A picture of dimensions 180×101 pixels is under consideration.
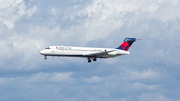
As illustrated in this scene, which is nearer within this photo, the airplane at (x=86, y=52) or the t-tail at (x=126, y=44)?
the airplane at (x=86, y=52)

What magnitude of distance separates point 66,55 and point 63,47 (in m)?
3.44

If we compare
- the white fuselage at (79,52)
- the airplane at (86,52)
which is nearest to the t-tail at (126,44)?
the airplane at (86,52)

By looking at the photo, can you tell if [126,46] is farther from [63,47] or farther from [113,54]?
[63,47]

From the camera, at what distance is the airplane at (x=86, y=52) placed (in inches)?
4682

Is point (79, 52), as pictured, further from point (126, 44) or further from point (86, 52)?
point (126, 44)

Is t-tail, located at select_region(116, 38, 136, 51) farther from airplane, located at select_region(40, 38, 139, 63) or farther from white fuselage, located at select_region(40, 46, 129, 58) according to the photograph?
white fuselage, located at select_region(40, 46, 129, 58)

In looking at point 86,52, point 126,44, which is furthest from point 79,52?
point 126,44

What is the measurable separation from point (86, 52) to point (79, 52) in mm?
3430

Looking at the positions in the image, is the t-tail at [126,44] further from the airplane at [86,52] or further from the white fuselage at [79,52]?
the white fuselage at [79,52]

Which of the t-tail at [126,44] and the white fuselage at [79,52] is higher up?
the t-tail at [126,44]

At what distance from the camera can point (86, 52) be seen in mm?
123875

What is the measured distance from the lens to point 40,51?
119m

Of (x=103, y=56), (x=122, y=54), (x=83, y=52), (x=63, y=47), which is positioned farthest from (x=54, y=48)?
(x=122, y=54)

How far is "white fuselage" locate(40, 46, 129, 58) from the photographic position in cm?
11881
